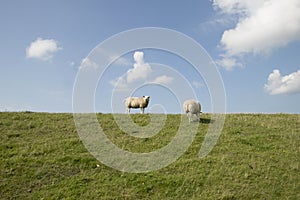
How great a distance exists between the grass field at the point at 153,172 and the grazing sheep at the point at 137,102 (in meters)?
6.51

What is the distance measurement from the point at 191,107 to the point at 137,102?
692cm

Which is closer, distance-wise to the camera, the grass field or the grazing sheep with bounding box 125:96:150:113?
the grass field

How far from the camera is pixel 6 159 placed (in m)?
16.9

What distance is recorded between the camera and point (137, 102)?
98.1 ft

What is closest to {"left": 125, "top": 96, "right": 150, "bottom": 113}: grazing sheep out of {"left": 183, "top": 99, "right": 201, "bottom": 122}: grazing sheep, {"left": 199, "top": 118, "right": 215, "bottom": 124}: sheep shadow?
{"left": 183, "top": 99, "right": 201, "bottom": 122}: grazing sheep

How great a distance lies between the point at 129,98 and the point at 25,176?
16.0 m

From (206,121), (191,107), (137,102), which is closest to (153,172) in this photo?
(191,107)

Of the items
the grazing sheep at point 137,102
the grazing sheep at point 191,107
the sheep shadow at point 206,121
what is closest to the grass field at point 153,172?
the sheep shadow at point 206,121

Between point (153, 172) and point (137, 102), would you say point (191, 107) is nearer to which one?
point (137, 102)

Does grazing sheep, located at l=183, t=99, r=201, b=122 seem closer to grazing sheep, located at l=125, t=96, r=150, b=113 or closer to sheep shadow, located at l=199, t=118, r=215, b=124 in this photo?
sheep shadow, located at l=199, t=118, r=215, b=124

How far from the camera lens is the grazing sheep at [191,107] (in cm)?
2425

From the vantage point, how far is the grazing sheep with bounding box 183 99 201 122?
24.2 meters

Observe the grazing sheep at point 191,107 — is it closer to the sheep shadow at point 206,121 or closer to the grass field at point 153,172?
the sheep shadow at point 206,121

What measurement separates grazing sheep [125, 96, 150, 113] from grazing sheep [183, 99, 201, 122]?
18.0 ft
